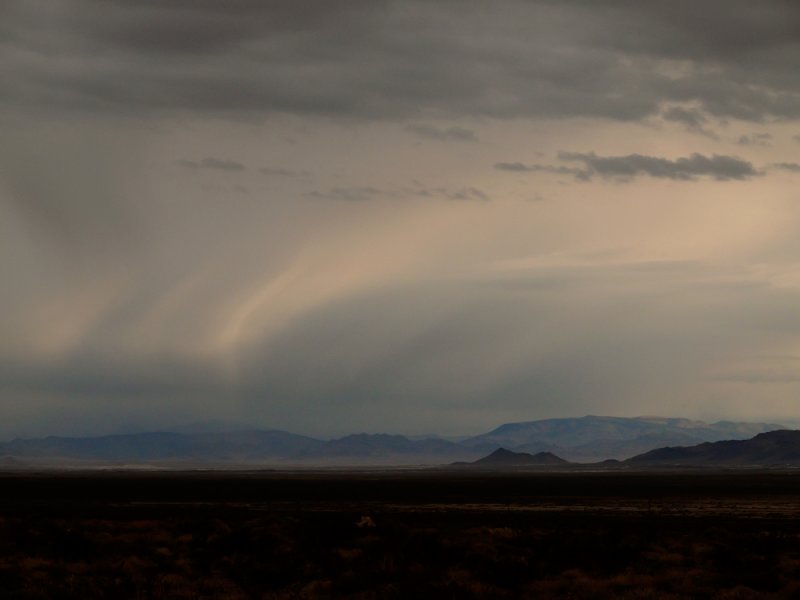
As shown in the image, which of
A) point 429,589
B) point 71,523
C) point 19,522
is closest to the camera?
point 429,589

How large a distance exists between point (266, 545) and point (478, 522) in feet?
65.9

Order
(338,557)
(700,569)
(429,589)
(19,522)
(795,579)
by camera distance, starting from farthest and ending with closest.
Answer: (19,522), (338,557), (700,569), (795,579), (429,589)

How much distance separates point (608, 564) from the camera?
32938mm

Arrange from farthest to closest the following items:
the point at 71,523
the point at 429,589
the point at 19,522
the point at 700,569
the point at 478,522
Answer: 1. the point at 478,522
2. the point at 71,523
3. the point at 19,522
4. the point at 700,569
5. the point at 429,589

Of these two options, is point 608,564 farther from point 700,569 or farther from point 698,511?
point 698,511

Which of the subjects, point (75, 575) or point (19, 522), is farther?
point (19, 522)

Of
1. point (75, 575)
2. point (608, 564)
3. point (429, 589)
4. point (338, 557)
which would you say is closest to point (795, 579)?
point (608, 564)

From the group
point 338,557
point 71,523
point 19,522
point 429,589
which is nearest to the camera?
point 429,589

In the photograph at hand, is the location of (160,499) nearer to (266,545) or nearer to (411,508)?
(411,508)

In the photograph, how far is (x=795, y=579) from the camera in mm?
29281

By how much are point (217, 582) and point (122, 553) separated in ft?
22.6

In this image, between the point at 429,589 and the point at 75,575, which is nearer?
the point at 429,589

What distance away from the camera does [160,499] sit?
88.8 metres

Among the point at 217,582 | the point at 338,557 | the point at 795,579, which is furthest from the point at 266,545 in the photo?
the point at 795,579
